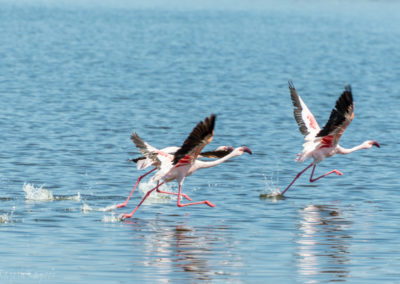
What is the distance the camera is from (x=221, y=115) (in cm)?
3825

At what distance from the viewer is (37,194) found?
2083 centimetres

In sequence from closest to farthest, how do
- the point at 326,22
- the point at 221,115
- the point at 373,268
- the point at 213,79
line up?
the point at 373,268 < the point at 221,115 < the point at 213,79 < the point at 326,22

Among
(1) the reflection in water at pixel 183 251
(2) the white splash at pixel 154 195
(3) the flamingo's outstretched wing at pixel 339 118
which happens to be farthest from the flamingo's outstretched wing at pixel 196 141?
(3) the flamingo's outstretched wing at pixel 339 118

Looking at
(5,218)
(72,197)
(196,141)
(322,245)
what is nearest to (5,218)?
(5,218)

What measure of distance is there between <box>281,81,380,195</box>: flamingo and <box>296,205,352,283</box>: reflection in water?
1.83 metres

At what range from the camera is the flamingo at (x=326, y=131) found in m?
21.1

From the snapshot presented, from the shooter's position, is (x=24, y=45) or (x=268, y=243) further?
(x=24, y=45)

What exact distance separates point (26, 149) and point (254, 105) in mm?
15882

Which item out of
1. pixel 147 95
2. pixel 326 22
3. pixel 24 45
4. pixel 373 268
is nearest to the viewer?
pixel 373 268

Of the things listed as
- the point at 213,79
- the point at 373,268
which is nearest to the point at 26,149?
the point at 373,268

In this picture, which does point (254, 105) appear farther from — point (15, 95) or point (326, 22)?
point (326, 22)

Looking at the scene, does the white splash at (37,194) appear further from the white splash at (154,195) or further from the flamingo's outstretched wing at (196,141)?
the flamingo's outstretched wing at (196,141)

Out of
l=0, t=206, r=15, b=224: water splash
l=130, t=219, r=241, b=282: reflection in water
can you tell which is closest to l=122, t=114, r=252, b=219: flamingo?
l=130, t=219, r=241, b=282: reflection in water

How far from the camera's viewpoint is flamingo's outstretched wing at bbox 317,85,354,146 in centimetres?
2087
